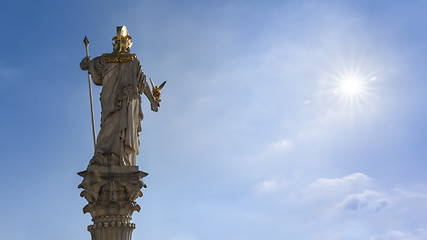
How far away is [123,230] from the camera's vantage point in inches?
677

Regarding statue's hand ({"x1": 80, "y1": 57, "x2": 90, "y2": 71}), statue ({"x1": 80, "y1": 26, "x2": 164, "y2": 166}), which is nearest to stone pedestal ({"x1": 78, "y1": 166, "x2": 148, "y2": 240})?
statue ({"x1": 80, "y1": 26, "x2": 164, "y2": 166})

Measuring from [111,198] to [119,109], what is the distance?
10.0 ft

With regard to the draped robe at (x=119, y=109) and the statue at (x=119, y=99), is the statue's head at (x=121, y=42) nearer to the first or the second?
the statue at (x=119, y=99)

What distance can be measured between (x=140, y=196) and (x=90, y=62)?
515 centimetres

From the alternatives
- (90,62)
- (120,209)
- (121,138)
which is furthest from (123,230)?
(90,62)

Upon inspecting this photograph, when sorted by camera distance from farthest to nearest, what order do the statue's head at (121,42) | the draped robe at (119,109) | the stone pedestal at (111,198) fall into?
the statue's head at (121,42) < the draped robe at (119,109) < the stone pedestal at (111,198)

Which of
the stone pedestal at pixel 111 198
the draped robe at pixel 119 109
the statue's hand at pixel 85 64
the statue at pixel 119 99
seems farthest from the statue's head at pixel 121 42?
the stone pedestal at pixel 111 198

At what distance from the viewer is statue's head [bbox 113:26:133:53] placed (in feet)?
63.8

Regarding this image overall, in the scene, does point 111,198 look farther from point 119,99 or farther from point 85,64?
point 85,64

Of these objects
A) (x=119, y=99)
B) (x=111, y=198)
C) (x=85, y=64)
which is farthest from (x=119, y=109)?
(x=111, y=198)

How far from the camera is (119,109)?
18719 mm

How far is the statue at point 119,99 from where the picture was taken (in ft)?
59.8

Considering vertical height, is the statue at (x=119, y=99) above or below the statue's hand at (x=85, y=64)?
below

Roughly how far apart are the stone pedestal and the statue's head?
4.24 meters
